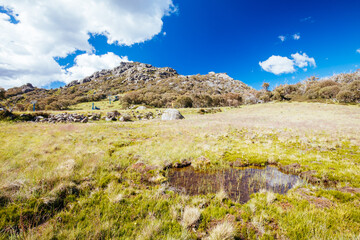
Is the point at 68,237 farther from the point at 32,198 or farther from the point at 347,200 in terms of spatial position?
the point at 347,200

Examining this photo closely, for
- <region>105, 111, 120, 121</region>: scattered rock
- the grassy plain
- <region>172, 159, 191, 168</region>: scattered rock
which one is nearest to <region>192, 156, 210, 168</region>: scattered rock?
<region>172, 159, 191, 168</region>: scattered rock

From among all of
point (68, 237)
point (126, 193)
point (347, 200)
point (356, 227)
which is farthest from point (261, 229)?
point (68, 237)

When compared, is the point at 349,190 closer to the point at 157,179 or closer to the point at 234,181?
the point at 234,181

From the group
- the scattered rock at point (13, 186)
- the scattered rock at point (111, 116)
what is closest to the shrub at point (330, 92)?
the scattered rock at point (111, 116)

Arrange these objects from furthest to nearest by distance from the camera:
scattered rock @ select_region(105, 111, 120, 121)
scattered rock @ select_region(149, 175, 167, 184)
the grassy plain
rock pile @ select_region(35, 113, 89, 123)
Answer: scattered rock @ select_region(105, 111, 120, 121) < rock pile @ select_region(35, 113, 89, 123) < scattered rock @ select_region(149, 175, 167, 184) < the grassy plain

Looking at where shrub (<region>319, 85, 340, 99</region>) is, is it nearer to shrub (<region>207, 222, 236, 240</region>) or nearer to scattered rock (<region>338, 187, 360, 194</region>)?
scattered rock (<region>338, 187, 360, 194</region>)

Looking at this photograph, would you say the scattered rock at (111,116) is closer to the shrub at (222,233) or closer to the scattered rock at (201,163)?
the scattered rock at (201,163)

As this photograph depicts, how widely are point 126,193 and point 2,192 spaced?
4.12 metres

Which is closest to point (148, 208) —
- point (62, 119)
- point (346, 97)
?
point (62, 119)

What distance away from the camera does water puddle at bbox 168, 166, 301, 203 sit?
639 cm

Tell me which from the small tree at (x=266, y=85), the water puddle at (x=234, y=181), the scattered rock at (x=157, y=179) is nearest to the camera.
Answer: the water puddle at (x=234, y=181)

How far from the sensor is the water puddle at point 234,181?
6387 millimetres

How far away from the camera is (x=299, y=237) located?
12.5ft

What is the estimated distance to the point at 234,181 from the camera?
7281 mm
